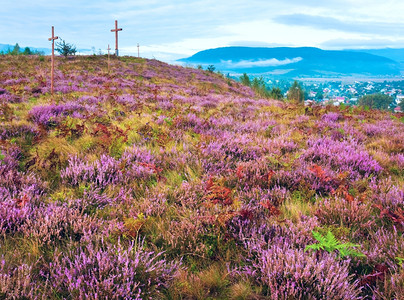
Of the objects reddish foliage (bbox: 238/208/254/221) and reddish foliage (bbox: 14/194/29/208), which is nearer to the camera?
reddish foliage (bbox: 14/194/29/208)

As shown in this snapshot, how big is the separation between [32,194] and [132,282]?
5.62 feet

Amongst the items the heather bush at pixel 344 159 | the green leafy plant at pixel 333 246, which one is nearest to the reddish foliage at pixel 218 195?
the green leafy plant at pixel 333 246

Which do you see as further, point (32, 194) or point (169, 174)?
point (169, 174)

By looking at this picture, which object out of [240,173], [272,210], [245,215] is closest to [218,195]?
[245,215]

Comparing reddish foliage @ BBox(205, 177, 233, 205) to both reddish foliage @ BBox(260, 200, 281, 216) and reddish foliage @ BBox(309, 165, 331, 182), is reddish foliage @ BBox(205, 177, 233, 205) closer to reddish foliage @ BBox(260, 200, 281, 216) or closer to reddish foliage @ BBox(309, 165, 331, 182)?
reddish foliage @ BBox(260, 200, 281, 216)

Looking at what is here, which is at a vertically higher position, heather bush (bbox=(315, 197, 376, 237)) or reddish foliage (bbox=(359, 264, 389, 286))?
heather bush (bbox=(315, 197, 376, 237))

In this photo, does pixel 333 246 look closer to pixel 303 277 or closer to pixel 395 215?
pixel 303 277

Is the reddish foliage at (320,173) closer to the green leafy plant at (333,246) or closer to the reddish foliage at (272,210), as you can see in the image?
the reddish foliage at (272,210)

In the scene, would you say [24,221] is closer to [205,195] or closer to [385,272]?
[205,195]

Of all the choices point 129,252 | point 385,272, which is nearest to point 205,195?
point 129,252

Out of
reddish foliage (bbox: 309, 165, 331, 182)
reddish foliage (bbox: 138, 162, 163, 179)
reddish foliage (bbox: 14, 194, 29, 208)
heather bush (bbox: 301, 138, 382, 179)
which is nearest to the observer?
reddish foliage (bbox: 14, 194, 29, 208)

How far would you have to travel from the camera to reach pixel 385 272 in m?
1.80

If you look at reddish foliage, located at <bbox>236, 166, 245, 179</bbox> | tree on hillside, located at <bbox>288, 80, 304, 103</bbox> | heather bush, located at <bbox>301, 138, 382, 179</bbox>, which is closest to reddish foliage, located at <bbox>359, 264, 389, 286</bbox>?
reddish foliage, located at <bbox>236, 166, 245, 179</bbox>

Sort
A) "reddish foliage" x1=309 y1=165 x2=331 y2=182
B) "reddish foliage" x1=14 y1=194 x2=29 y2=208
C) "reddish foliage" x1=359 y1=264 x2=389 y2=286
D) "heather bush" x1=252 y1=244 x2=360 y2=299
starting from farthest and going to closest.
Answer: "reddish foliage" x1=309 y1=165 x2=331 y2=182 < "reddish foliage" x1=14 y1=194 x2=29 y2=208 < "reddish foliage" x1=359 y1=264 x2=389 y2=286 < "heather bush" x1=252 y1=244 x2=360 y2=299
